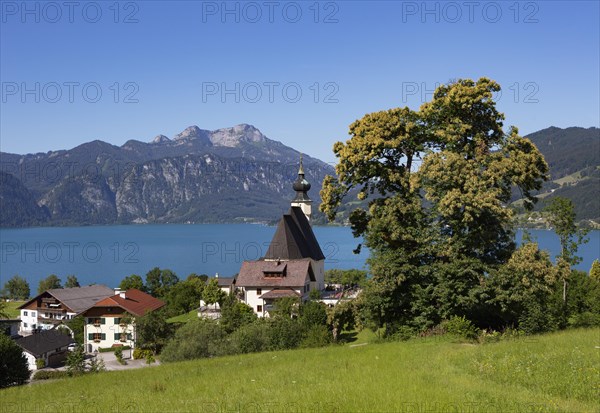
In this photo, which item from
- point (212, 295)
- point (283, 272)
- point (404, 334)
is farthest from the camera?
point (212, 295)

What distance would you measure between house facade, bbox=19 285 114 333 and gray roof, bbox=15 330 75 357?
18.9 meters

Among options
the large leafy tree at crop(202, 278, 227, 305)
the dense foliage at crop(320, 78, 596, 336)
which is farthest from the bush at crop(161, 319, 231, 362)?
the large leafy tree at crop(202, 278, 227, 305)

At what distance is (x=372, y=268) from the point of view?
77.5 ft

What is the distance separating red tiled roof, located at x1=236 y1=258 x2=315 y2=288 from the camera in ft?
190

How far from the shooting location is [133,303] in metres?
60.0

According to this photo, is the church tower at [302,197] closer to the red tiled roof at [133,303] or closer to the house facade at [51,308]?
the red tiled roof at [133,303]

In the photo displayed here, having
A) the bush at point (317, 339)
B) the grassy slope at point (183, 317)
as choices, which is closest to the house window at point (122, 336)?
the grassy slope at point (183, 317)

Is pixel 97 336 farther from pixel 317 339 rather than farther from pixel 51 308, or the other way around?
pixel 317 339

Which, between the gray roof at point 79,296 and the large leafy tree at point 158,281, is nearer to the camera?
the gray roof at point 79,296

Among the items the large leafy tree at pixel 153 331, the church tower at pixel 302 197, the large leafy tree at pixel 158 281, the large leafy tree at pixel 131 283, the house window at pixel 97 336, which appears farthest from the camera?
the large leafy tree at pixel 158 281

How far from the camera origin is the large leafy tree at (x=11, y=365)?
3588 centimetres

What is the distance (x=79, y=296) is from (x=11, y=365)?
41.3m

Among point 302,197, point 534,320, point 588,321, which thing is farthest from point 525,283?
point 302,197

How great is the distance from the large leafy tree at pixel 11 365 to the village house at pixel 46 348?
12.2m
